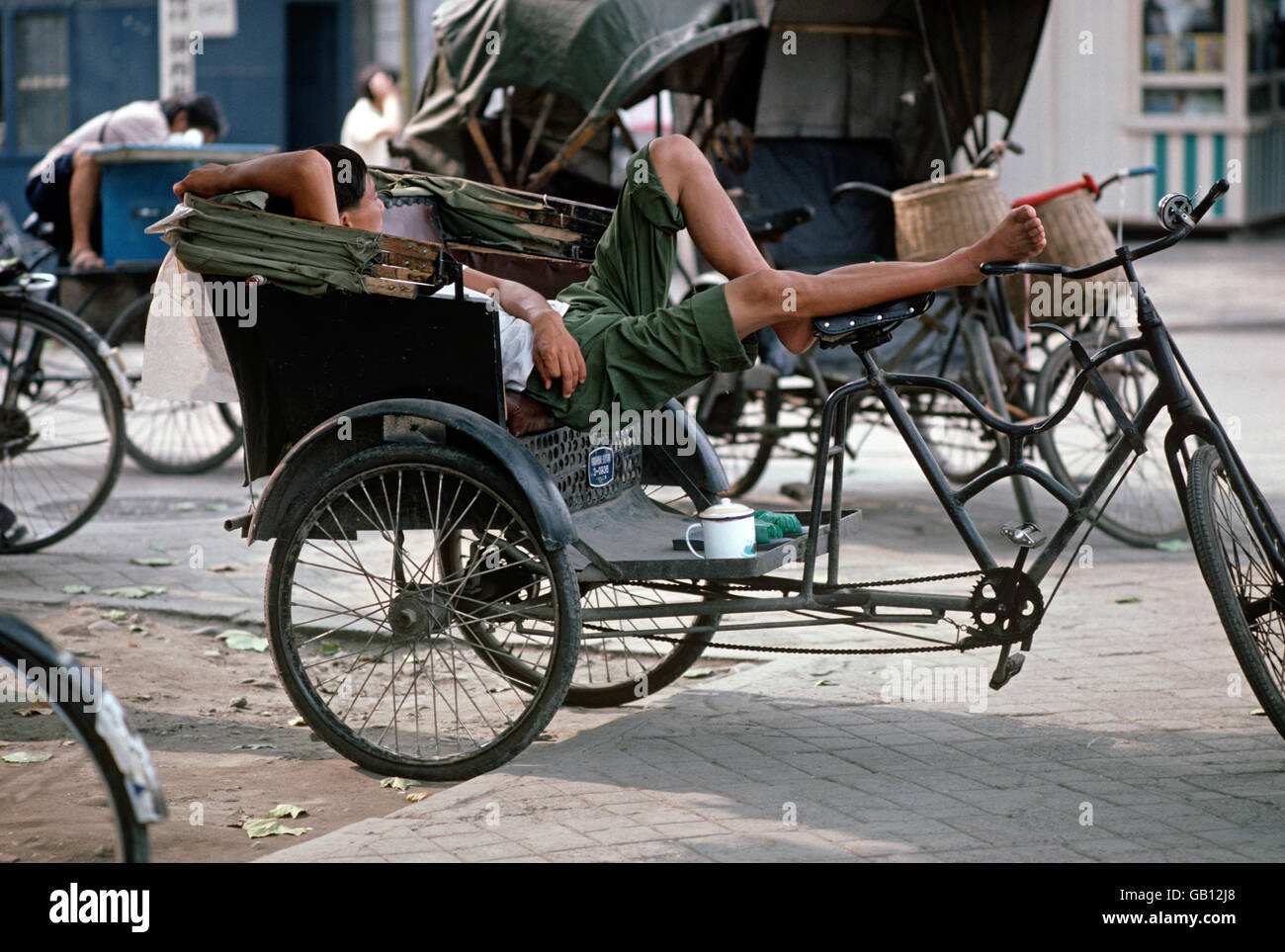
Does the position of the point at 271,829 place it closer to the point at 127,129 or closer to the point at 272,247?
the point at 272,247

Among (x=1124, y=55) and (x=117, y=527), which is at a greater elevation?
(x=1124, y=55)

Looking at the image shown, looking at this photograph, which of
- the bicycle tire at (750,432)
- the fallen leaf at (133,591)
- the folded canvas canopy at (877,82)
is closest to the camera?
the fallen leaf at (133,591)

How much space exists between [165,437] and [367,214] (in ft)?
19.3

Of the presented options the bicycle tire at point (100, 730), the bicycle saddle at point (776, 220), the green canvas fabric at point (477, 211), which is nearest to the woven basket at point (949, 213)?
the bicycle saddle at point (776, 220)

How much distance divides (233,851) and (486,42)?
18.3 feet

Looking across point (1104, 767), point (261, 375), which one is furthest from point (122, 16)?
point (1104, 767)

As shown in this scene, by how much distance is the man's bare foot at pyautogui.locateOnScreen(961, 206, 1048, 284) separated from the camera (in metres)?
3.98

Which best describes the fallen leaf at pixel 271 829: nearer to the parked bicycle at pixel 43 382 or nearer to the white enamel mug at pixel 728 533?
the white enamel mug at pixel 728 533

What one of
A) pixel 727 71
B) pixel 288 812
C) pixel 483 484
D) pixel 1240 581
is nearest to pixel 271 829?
pixel 288 812

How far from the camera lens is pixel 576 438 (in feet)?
15.2

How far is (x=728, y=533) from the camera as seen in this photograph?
13.7 ft

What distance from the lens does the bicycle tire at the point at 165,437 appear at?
8766 mm

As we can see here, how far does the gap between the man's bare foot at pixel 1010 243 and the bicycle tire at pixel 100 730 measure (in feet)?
7.43

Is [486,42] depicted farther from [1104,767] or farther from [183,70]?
[183,70]
